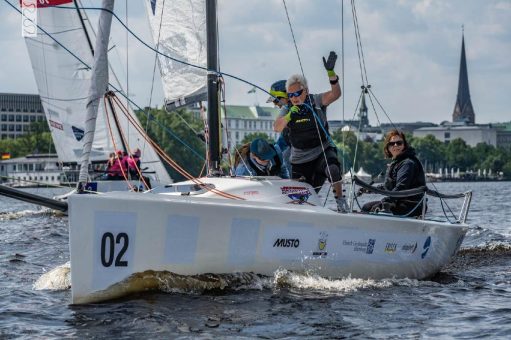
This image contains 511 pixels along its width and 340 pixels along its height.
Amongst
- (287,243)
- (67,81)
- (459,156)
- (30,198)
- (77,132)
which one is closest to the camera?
(30,198)

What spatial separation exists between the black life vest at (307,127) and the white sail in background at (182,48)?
58.1 inches

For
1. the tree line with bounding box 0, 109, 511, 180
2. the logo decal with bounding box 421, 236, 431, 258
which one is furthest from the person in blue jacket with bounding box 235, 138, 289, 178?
the tree line with bounding box 0, 109, 511, 180

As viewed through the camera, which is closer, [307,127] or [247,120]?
[307,127]

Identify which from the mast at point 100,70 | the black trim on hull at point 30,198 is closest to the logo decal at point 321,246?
the mast at point 100,70

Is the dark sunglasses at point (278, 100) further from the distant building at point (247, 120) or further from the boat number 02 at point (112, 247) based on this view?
the distant building at point (247, 120)

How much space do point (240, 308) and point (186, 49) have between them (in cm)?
419

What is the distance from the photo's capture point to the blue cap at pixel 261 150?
36.1 feet

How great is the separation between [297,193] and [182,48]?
2.76 metres

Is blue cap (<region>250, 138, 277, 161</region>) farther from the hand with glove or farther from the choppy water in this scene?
the choppy water

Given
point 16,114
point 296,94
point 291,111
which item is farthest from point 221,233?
point 16,114

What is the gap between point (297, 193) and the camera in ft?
34.4

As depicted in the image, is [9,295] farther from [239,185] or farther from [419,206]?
[419,206]

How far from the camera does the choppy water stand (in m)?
8.16

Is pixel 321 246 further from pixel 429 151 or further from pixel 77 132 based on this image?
pixel 429 151
